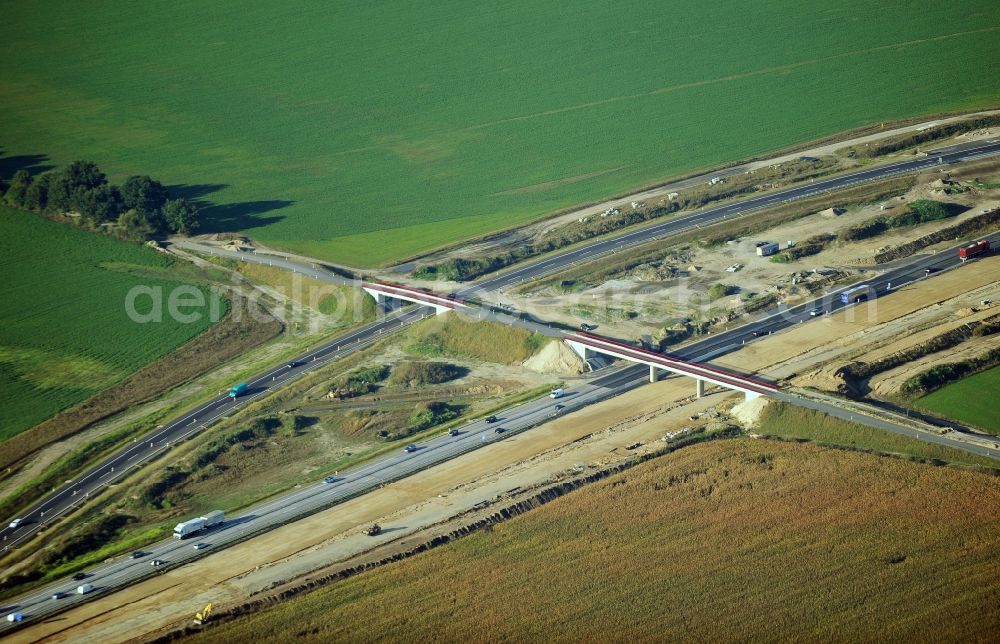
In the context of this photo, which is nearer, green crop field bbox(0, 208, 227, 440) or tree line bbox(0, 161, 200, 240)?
green crop field bbox(0, 208, 227, 440)

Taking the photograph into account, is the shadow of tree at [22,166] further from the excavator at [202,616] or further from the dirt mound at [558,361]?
the excavator at [202,616]

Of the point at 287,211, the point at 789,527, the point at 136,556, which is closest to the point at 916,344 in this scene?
the point at 789,527

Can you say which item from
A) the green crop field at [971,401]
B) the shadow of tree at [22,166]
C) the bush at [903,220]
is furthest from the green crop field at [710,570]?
the shadow of tree at [22,166]

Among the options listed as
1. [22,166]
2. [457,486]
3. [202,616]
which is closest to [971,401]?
[457,486]

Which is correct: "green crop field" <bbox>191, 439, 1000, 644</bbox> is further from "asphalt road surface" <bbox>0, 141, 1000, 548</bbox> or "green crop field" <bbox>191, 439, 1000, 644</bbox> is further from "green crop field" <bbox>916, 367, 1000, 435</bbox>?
"asphalt road surface" <bbox>0, 141, 1000, 548</bbox>

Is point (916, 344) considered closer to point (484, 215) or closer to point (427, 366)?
point (427, 366)

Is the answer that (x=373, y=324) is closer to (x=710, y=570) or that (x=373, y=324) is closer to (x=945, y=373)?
(x=710, y=570)

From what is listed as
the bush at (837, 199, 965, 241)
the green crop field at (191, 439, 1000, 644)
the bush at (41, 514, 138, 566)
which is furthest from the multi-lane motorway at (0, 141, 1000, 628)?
the green crop field at (191, 439, 1000, 644)
